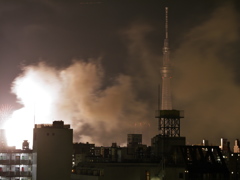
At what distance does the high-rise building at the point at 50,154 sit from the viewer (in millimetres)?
83750

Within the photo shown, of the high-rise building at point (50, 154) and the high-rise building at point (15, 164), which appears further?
the high-rise building at point (15, 164)

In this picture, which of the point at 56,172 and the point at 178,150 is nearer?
the point at 56,172

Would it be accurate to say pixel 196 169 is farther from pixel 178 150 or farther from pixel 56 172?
pixel 56 172

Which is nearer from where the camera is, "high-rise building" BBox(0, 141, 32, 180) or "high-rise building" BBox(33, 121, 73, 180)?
"high-rise building" BBox(33, 121, 73, 180)

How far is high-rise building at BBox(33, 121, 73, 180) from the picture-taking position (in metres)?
83.8

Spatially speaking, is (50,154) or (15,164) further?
(15,164)

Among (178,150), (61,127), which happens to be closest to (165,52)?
(178,150)

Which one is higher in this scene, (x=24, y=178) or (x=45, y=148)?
(x=45, y=148)

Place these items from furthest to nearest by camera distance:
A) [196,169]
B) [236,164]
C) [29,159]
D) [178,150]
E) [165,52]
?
[236,164]
[165,52]
[178,150]
[196,169]
[29,159]

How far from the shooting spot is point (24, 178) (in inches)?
3492

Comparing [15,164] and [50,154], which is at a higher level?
[50,154]

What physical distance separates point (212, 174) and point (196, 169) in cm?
538

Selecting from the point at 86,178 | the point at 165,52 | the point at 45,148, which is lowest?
the point at 86,178

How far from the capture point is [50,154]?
84125 millimetres
